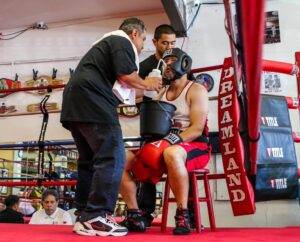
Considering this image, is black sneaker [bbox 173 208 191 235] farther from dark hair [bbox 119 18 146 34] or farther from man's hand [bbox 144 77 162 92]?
dark hair [bbox 119 18 146 34]

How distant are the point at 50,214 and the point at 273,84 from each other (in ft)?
7.38

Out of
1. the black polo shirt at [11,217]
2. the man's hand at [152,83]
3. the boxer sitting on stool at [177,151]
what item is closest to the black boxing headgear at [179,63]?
the boxer sitting on stool at [177,151]

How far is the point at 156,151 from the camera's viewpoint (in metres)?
1.93

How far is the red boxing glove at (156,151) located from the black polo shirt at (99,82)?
0.28m

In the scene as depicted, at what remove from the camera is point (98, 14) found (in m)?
4.49

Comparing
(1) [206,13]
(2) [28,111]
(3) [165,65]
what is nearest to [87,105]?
(3) [165,65]

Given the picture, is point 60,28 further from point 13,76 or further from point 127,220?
point 127,220

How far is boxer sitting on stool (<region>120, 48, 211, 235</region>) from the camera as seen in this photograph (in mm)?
1865

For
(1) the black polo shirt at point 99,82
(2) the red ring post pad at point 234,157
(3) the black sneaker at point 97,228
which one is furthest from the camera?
(2) the red ring post pad at point 234,157

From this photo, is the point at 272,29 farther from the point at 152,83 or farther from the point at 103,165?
the point at 103,165

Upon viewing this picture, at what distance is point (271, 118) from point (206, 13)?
4.50 ft

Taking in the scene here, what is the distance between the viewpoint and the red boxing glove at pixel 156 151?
1935mm

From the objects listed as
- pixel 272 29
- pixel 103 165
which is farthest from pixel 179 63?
pixel 272 29

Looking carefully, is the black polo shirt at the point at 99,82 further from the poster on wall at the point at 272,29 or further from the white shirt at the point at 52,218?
the white shirt at the point at 52,218
